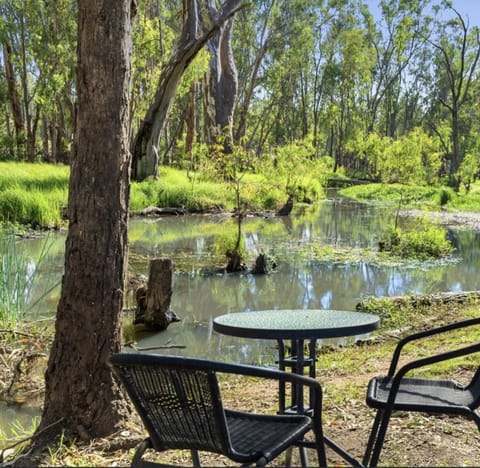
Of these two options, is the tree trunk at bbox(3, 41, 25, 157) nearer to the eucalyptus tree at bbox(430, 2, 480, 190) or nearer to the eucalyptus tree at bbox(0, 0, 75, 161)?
the eucalyptus tree at bbox(0, 0, 75, 161)

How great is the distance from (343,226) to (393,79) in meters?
34.8

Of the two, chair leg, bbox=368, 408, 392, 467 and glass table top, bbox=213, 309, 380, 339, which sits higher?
glass table top, bbox=213, 309, 380, 339

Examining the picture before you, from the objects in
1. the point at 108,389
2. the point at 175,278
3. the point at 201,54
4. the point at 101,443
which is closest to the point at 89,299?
the point at 108,389

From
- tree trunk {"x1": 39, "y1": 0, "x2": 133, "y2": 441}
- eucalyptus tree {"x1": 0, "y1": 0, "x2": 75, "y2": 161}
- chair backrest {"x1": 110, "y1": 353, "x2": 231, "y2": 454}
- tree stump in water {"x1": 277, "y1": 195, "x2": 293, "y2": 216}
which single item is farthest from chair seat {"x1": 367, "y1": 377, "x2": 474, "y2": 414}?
eucalyptus tree {"x1": 0, "y1": 0, "x2": 75, "y2": 161}

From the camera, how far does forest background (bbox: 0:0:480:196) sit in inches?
815

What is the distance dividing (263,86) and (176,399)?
46.8m

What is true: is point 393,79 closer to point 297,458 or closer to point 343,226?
point 343,226

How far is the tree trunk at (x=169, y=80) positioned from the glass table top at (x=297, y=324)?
1498 cm

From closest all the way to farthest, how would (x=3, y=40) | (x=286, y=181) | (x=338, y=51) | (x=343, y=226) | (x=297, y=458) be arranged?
(x=297, y=458), (x=343, y=226), (x=286, y=181), (x=3, y=40), (x=338, y=51)

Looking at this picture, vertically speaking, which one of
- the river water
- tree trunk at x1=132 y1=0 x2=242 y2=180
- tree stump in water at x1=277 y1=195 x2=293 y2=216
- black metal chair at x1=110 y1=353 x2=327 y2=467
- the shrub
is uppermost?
tree trunk at x1=132 y1=0 x2=242 y2=180

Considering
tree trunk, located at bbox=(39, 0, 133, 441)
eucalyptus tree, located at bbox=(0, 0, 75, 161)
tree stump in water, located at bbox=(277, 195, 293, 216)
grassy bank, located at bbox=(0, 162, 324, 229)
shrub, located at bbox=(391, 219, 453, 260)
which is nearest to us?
tree trunk, located at bbox=(39, 0, 133, 441)

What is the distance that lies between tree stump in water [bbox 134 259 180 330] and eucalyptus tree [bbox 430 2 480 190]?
2375cm

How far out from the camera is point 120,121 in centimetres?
305

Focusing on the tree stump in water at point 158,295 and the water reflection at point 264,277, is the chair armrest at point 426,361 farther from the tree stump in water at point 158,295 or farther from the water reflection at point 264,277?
the tree stump in water at point 158,295
